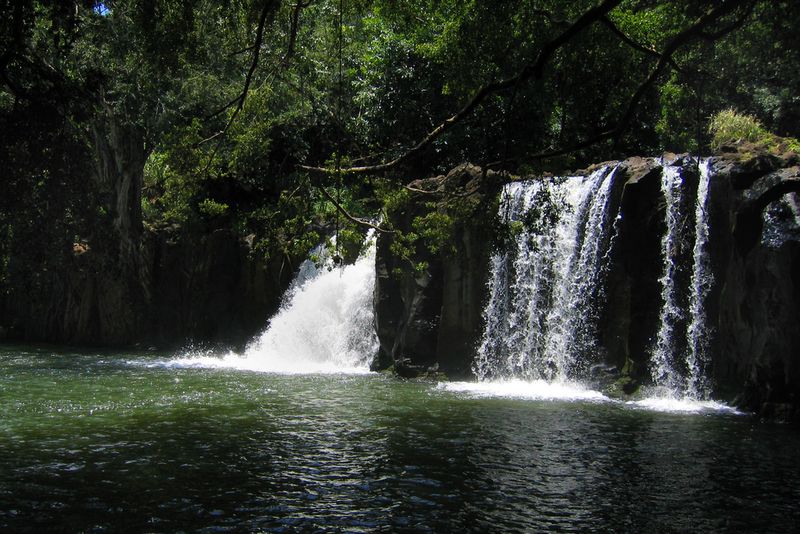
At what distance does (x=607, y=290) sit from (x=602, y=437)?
5851 millimetres

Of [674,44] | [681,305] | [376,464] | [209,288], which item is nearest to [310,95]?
[681,305]

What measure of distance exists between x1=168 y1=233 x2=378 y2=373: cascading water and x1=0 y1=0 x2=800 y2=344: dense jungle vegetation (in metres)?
2.02

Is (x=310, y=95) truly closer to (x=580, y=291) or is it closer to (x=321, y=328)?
(x=580, y=291)

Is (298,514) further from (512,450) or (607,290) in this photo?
(607,290)

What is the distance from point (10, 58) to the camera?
29.3 feet

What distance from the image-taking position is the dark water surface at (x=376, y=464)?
7723 millimetres

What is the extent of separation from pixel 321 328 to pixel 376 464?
14.1 m

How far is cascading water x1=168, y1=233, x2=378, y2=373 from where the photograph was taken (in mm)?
22562

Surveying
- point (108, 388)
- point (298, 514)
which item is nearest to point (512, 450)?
point (298, 514)

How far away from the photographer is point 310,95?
658 inches

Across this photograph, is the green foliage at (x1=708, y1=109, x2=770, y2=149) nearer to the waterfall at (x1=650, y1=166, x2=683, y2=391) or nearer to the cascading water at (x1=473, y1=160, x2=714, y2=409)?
the cascading water at (x1=473, y1=160, x2=714, y2=409)

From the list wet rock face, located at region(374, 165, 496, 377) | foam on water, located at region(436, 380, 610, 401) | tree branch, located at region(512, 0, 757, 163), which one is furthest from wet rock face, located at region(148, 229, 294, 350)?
tree branch, located at region(512, 0, 757, 163)

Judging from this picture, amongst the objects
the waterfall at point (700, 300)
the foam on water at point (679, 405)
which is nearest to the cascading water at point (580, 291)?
the waterfall at point (700, 300)

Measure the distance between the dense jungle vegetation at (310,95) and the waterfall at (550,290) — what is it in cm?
192
